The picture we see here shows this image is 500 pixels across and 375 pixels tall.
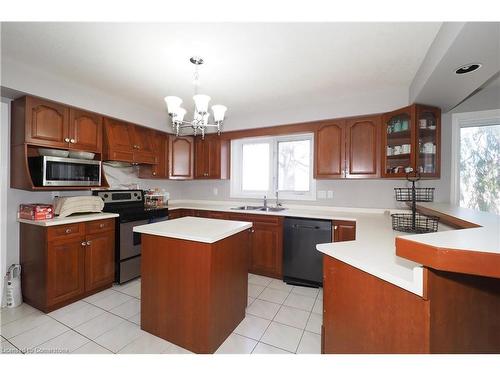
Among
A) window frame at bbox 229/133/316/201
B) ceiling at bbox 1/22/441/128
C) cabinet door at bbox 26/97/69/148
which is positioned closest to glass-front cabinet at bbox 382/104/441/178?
ceiling at bbox 1/22/441/128

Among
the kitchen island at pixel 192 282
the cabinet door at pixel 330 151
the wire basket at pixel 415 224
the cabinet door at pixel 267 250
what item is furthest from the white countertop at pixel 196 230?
the cabinet door at pixel 330 151

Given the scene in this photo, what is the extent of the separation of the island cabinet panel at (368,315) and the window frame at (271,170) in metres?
2.06

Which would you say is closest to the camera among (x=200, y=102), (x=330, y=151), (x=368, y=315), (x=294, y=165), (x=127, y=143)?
(x=368, y=315)

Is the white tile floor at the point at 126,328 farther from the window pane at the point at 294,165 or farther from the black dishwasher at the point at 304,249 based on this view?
the window pane at the point at 294,165

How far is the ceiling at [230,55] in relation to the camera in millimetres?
1534

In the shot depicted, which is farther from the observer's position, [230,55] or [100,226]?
[100,226]

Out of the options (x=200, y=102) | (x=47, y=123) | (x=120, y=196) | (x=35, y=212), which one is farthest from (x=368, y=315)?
(x=47, y=123)

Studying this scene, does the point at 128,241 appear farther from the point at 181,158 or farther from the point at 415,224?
the point at 415,224

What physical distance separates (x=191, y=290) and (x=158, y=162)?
2444 mm

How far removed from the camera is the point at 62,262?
6.82 feet
